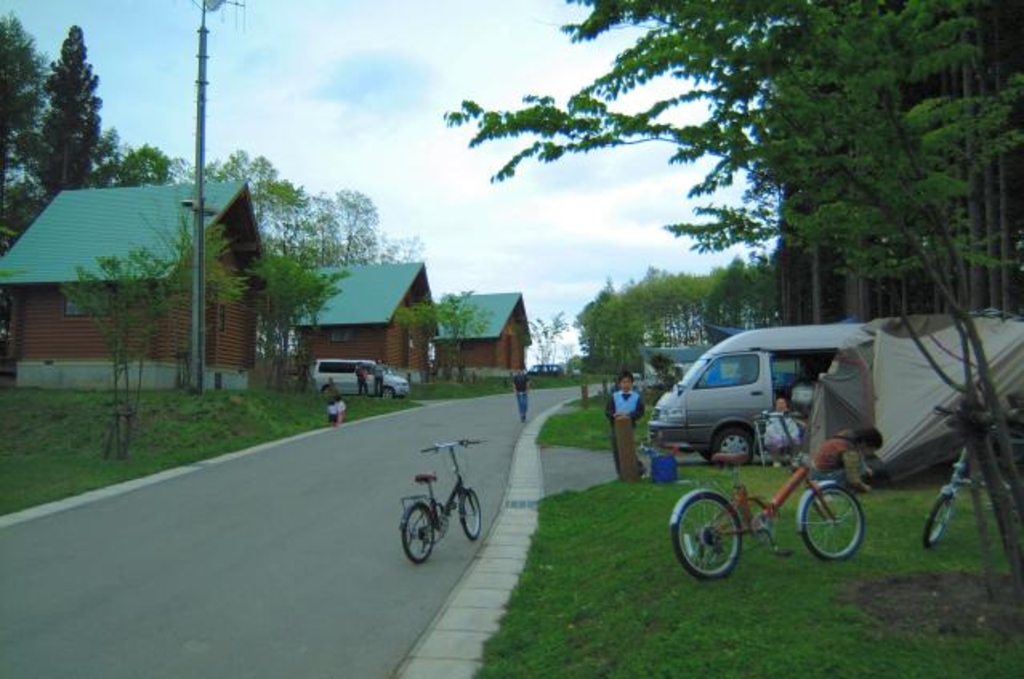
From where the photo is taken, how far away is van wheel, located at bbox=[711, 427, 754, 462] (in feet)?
48.2

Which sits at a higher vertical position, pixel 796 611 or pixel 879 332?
pixel 879 332

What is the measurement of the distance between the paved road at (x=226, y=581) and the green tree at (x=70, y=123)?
40.3m

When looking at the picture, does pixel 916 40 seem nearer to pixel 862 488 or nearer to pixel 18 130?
pixel 862 488

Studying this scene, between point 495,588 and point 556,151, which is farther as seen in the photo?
point 495,588

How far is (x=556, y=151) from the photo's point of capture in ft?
18.0

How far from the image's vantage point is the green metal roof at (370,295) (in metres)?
48.1

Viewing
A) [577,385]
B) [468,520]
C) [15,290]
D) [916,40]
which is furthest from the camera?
[577,385]

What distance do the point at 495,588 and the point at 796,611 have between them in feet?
10.3

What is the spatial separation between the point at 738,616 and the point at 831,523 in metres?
1.85

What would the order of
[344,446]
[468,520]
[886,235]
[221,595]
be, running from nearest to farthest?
[886,235], [221,595], [468,520], [344,446]

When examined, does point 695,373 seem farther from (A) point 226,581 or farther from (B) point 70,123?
(B) point 70,123

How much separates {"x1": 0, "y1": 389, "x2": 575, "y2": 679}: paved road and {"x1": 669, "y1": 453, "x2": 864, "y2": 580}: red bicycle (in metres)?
2.17

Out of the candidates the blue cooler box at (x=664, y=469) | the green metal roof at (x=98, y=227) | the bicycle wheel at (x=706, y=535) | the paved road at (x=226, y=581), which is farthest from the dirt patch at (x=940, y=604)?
the green metal roof at (x=98, y=227)

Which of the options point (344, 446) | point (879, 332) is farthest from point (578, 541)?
point (344, 446)
